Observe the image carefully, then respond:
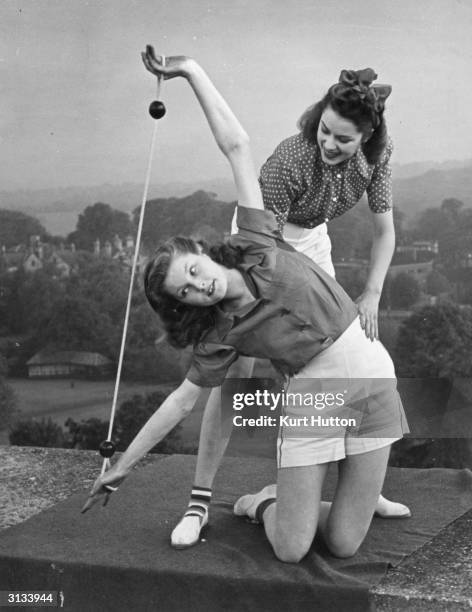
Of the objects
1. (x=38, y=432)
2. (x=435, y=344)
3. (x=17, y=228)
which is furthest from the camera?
(x=38, y=432)

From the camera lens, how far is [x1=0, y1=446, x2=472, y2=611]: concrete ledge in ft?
6.41

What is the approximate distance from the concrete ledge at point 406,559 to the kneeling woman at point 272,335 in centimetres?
15

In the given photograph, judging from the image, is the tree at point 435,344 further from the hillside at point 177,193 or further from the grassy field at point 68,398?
the grassy field at point 68,398

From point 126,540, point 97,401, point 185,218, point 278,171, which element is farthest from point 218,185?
point 126,540

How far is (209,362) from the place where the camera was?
78.7 inches

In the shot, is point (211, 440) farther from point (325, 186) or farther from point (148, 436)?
point (325, 186)

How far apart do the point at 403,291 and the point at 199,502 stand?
1.57 m

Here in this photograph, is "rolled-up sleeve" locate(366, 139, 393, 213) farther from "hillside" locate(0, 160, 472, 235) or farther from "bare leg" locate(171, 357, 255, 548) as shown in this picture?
"hillside" locate(0, 160, 472, 235)

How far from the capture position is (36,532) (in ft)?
7.44

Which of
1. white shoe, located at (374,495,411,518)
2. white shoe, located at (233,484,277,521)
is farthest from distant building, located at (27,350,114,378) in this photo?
white shoe, located at (374,495,411,518)

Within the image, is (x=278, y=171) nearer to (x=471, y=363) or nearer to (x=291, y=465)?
(x=291, y=465)

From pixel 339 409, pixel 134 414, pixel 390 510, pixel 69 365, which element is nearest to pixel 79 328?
pixel 69 365

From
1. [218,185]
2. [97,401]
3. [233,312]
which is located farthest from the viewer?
[97,401]

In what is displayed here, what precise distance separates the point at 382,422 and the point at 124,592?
0.64 metres
